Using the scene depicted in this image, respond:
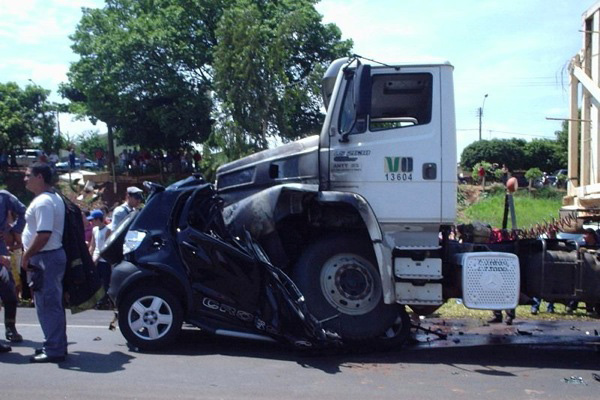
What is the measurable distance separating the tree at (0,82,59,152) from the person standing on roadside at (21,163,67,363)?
34394 millimetres

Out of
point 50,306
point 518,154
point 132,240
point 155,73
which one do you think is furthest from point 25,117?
point 50,306

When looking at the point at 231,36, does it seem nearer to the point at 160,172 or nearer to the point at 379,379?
the point at 160,172

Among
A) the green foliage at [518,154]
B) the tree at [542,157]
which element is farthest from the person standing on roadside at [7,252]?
the tree at [542,157]

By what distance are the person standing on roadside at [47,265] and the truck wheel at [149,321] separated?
688mm

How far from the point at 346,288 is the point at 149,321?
2.08 m

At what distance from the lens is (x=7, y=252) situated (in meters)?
7.41

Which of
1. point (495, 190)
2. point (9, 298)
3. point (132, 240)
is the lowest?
point (9, 298)

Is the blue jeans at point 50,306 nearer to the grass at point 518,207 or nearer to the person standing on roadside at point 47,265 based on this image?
the person standing on roadside at point 47,265

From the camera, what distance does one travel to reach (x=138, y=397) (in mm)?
5516

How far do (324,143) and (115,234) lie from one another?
8.12 feet

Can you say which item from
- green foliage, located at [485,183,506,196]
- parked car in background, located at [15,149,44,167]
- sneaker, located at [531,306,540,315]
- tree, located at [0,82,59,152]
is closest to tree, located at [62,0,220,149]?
tree, located at [0,82,59,152]

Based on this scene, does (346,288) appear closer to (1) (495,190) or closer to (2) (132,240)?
(2) (132,240)

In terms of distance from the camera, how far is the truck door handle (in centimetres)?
710

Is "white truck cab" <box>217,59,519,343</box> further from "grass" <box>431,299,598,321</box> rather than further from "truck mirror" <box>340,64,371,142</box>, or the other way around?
"grass" <box>431,299,598,321</box>
